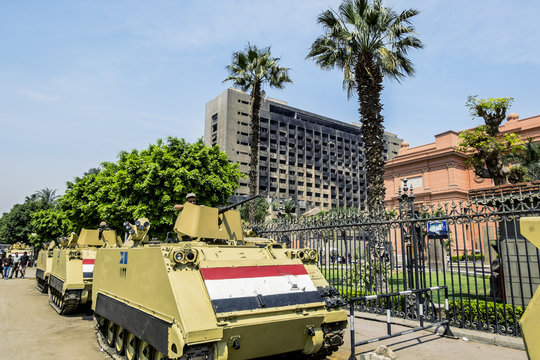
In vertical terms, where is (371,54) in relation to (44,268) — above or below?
above

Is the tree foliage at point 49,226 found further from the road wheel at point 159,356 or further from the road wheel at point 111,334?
the road wheel at point 159,356

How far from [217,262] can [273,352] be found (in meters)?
1.35

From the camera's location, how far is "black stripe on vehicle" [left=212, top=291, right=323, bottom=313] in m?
4.50

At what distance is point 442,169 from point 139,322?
4031 centimetres

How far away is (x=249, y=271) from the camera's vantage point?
16.7 ft

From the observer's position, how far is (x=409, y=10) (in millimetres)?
13383

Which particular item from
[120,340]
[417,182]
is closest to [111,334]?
[120,340]

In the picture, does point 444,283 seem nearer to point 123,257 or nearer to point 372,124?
point 123,257

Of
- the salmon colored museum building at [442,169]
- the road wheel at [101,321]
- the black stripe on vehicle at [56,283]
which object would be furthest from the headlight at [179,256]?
the salmon colored museum building at [442,169]

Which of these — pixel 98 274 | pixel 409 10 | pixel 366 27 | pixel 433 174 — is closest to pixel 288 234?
pixel 98 274

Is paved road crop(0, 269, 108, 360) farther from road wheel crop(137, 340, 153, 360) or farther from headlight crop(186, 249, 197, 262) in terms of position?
headlight crop(186, 249, 197, 262)

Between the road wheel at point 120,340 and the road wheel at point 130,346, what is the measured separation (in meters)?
0.15

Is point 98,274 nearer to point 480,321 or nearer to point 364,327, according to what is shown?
point 364,327

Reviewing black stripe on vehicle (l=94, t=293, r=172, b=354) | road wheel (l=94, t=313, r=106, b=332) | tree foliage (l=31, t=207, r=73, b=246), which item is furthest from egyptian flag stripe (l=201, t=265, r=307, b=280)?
tree foliage (l=31, t=207, r=73, b=246)
